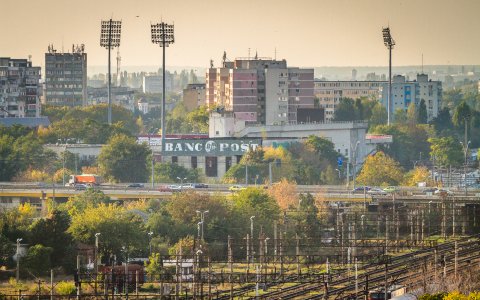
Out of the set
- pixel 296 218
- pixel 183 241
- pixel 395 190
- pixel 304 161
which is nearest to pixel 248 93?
pixel 304 161

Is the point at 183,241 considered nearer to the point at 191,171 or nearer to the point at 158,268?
the point at 158,268

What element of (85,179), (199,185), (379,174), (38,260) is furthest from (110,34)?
(38,260)

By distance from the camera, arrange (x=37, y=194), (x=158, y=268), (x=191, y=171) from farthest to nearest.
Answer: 1. (x=191, y=171)
2. (x=37, y=194)
3. (x=158, y=268)

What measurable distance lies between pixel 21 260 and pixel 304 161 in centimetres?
3992

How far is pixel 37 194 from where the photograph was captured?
232 feet

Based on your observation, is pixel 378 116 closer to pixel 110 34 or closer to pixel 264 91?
pixel 264 91

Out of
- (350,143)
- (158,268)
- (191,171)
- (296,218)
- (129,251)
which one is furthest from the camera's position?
(350,143)

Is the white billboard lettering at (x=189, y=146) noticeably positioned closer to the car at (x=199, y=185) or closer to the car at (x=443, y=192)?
the car at (x=199, y=185)

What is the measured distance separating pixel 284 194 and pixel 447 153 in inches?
1033

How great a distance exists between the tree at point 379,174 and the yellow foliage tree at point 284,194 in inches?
409

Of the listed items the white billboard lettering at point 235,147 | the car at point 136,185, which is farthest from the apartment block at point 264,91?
the car at point 136,185

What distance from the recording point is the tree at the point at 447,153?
93.4 meters

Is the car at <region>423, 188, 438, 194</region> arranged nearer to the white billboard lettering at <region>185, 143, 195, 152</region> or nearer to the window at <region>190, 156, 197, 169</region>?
the window at <region>190, 156, 197, 169</region>

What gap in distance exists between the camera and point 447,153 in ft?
308
